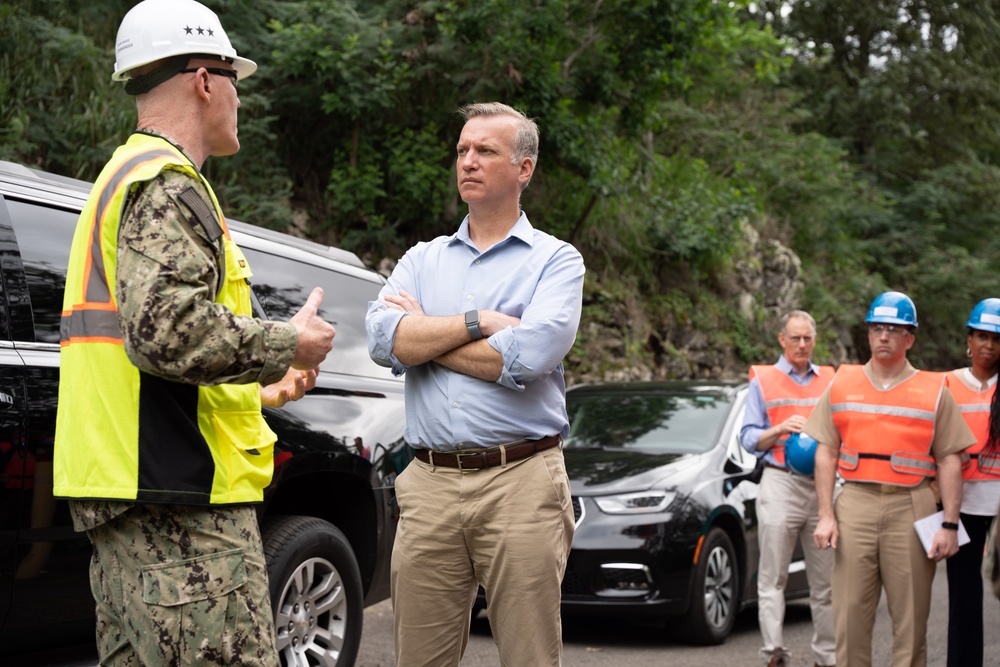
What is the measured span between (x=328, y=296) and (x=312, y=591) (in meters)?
1.41

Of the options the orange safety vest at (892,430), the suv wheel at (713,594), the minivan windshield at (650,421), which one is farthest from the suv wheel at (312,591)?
the minivan windshield at (650,421)

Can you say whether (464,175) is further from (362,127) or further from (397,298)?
(362,127)

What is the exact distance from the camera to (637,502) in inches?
295

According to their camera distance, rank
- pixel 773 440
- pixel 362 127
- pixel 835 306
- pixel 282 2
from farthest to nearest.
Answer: pixel 835 306 → pixel 362 127 → pixel 282 2 → pixel 773 440

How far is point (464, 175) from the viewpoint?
3871 mm

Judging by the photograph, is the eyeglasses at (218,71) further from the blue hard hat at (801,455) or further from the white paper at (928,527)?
the blue hard hat at (801,455)

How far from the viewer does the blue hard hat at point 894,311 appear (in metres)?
5.79

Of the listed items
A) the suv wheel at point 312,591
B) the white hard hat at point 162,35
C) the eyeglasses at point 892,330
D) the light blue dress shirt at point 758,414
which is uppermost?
the white hard hat at point 162,35

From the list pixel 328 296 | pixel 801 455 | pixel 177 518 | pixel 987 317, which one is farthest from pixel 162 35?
pixel 801 455

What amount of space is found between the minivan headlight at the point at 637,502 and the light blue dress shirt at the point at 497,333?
3641 mm

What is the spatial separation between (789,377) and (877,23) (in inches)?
1040

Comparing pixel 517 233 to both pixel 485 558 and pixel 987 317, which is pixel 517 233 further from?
pixel 987 317

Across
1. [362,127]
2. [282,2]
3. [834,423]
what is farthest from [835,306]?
[834,423]

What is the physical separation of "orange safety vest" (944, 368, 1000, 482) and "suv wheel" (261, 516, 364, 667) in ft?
10.8
